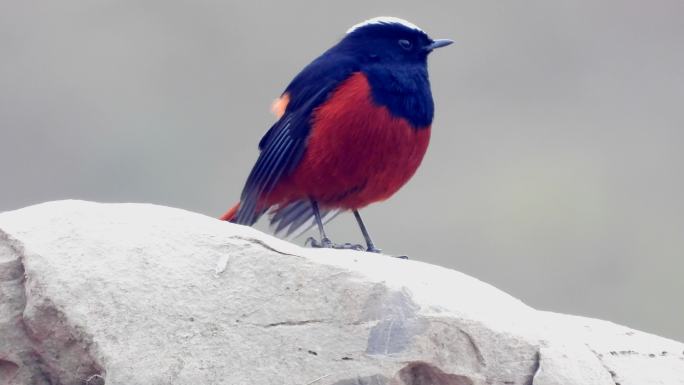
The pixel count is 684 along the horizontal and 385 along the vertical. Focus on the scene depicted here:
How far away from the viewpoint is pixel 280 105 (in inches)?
245

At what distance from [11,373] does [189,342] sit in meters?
0.58

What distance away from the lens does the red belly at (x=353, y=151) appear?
565 cm

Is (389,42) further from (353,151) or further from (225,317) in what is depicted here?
(225,317)

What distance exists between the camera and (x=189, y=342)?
11.1 ft

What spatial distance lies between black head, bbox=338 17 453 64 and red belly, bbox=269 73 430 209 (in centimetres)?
29

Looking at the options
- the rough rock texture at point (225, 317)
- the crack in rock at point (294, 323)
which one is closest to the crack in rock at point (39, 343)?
the rough rock texture at point (225, 317)

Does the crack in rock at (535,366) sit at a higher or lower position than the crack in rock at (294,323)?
lower

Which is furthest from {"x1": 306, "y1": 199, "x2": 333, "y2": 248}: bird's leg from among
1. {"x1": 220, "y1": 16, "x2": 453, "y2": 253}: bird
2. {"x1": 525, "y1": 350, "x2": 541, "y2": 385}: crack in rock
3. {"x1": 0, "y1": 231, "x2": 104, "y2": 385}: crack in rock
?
{"x1": 0, "y1": 231, "x2": 104, "y2": 385}: crack in rock

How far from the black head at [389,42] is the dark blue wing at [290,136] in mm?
149

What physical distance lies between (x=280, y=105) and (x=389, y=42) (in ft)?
2.19

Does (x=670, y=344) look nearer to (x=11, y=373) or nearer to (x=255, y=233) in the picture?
(x=255, y=233)

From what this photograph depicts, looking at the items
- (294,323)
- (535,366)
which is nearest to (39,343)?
(294,323)

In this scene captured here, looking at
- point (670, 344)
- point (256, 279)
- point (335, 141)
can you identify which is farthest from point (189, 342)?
point (335, 141)

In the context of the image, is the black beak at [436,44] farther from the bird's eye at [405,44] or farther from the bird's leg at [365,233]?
the bird's leg at [365,233]
